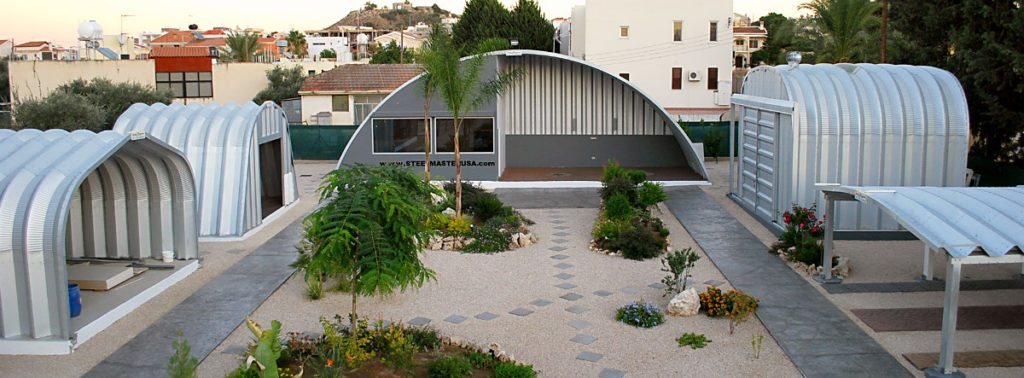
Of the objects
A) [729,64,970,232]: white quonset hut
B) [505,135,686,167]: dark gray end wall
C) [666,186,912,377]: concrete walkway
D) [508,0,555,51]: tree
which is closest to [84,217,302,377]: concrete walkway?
[666,186,912,377]: concrete walkway

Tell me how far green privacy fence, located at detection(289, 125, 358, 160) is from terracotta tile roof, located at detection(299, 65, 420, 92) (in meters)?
8.31

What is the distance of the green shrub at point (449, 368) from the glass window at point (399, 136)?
1635 cm

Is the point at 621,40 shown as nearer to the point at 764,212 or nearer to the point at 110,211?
the point at 764,212

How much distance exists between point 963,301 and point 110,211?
44.6ft

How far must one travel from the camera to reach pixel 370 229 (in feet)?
29.1

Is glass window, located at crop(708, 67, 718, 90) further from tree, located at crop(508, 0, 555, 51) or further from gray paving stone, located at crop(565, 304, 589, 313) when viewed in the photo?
gray paving stone, located at crop(565, 304, 589, 313)

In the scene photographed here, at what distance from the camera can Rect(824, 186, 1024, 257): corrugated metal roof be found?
9.14m

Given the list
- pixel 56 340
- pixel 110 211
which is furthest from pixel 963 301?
pixel 110 211

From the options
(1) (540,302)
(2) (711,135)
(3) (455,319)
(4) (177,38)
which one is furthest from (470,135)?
(4) (177,38)

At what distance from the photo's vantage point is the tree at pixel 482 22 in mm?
55812

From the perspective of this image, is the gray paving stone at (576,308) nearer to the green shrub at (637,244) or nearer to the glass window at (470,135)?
the green shrub at (637,244)

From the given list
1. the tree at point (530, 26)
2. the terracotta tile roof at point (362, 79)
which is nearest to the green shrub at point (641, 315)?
the terracotta tile roof at point (362, 79)

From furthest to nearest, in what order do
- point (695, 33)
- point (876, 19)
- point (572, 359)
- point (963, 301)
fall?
point (695, 33) < point (876, 19) < point (963, 301) < point (572, 359)

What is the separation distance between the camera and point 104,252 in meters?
14.2
